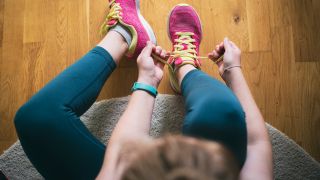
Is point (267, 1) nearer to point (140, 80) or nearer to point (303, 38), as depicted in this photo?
point (303, 38)

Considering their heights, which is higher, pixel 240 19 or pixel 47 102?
pixel 240 19

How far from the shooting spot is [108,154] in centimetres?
67

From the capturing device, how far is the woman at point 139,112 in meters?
0.58

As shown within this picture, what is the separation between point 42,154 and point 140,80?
0.31 meters

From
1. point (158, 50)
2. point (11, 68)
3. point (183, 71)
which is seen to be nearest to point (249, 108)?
point (183, 71)

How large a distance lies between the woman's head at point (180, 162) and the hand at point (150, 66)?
428 mm

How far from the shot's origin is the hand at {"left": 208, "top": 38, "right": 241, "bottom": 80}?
82cm

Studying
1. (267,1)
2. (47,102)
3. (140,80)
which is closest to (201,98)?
(140,80)

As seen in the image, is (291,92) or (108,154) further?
(291,92)

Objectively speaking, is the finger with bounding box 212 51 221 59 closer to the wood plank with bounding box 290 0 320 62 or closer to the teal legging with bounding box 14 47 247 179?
the teal legging with bounding box 14 47 247 179

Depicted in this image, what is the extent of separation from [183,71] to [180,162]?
490 mm

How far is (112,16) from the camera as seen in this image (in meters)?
0.90

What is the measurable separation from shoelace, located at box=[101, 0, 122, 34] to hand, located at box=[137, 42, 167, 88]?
13 cm

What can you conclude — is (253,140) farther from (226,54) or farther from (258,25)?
(258,25)
